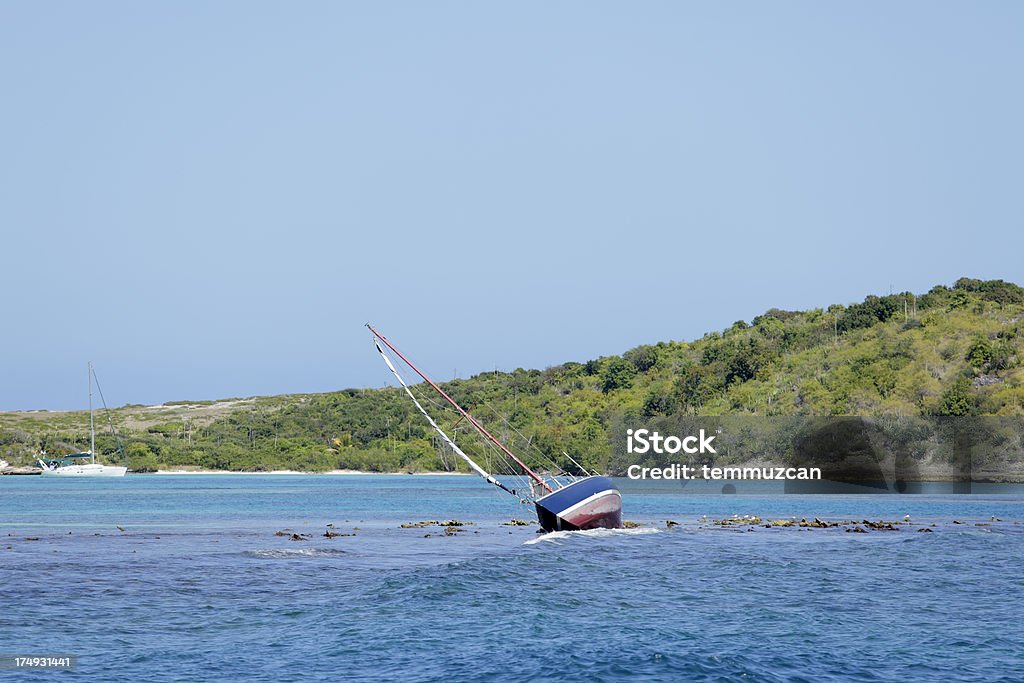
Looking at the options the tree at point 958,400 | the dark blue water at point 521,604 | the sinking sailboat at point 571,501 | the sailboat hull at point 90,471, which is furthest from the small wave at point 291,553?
the sailboat hull at point 90,471

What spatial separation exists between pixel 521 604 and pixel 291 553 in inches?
700

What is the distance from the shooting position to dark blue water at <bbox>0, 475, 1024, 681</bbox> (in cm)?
2536

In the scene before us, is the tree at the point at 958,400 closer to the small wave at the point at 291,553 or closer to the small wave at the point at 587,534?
the small wave at the point at 587,534

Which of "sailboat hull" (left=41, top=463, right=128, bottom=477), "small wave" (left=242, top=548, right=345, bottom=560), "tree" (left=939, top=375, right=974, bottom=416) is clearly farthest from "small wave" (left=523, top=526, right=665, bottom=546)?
"sailboat hull" (left=41, top=463, right=128, bottom=477)

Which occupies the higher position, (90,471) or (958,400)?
(958,400)

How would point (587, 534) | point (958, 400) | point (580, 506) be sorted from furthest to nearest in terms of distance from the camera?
point (958, 400)
point (587, 534)
point (580, 506)

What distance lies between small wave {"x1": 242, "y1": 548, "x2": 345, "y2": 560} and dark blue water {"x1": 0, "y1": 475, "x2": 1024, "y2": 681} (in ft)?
0.57

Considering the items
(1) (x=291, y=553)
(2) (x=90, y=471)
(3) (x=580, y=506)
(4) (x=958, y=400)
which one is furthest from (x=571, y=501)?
(2) (x=90, y=471)

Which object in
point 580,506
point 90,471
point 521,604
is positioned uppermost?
point 580,506

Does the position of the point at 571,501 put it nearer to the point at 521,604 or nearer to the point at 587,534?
the point at 587,534

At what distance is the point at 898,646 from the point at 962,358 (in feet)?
443

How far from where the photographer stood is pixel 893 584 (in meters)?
38.7

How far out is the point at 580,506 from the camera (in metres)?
54.8

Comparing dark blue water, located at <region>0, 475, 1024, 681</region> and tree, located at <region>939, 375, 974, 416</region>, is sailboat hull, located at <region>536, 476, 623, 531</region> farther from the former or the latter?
tree, located at <region>939, 375, 974, 416</region>
